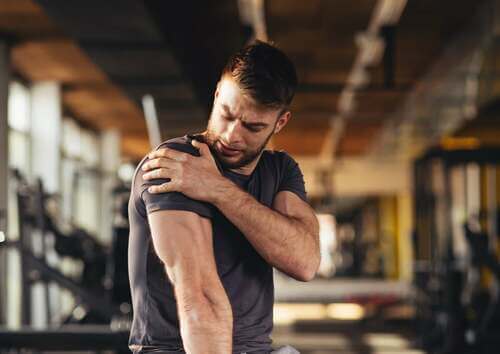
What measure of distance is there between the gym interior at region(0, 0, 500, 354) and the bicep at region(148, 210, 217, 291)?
3199 mm

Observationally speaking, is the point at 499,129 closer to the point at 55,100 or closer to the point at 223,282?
the point at 55,100

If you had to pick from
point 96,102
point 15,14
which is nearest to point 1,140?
point 15,14

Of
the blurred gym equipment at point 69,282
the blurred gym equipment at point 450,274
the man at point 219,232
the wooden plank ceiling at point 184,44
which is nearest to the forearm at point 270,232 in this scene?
the man at point 219,232

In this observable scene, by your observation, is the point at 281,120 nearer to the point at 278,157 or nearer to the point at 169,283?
the point at 278,157

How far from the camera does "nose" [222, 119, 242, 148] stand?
1624 millimetres

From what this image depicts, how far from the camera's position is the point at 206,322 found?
1.56 meters

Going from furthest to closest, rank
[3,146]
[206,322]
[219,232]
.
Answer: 1. [3,146]
2. [219,232]
3. [206,322]

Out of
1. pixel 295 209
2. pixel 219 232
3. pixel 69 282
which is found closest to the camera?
pixel 219 232

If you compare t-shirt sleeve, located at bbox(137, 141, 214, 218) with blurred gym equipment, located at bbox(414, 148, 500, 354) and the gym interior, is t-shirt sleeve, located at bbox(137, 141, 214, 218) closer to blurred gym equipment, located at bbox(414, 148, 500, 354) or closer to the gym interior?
the gym interior

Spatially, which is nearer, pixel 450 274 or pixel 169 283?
pixel 169 283

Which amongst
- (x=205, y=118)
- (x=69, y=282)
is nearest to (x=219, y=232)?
(x=69, y=282)

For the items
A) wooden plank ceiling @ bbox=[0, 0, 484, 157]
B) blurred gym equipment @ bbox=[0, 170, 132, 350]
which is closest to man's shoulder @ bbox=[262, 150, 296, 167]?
blurred gym equipment @ bbox=[0, 170, 132, 350]

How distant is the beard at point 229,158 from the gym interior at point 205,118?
3150 millimetres

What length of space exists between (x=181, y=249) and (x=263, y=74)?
0.33m
